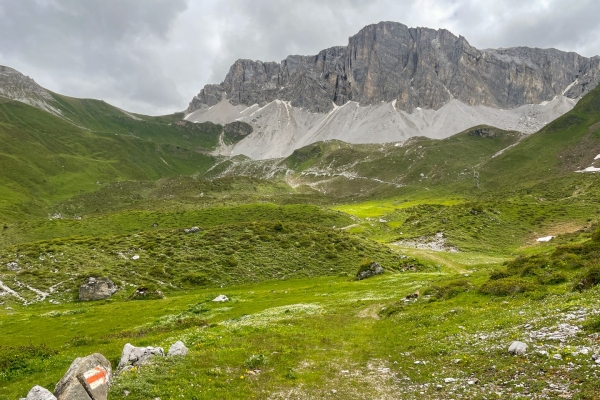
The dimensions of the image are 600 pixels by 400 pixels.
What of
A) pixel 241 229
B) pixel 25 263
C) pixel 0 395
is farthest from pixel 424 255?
pixel 25 263

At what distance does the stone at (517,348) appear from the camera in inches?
582

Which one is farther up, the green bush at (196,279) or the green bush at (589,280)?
the green bush at (196,279)

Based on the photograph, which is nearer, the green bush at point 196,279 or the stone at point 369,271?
the stone at point 369,271

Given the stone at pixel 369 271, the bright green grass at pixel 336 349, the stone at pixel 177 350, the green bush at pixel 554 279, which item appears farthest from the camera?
the stone at pixel 369 271

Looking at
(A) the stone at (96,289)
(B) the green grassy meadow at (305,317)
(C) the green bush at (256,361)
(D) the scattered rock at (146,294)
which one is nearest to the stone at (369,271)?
(B) the green grassy meadow at (305,317)

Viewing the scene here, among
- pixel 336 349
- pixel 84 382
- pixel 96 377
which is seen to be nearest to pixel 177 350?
pixel 96 377

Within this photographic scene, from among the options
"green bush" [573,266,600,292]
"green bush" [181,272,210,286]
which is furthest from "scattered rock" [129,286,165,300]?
"green bush" [573,266,600,292]

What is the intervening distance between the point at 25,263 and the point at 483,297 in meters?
74.1

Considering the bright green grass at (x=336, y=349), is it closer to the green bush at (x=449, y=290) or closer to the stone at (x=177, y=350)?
the stone at (x=177, y=350)

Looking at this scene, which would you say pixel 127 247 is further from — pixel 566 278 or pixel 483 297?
pixel 566 278

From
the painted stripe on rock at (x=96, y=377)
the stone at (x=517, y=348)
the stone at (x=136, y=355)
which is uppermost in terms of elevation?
the painted stripe on rock at (x=96, y=377)

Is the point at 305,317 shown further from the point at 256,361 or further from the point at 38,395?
the point at 38,395

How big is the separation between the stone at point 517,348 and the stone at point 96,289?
54.7 meters

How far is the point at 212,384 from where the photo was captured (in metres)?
15.3
